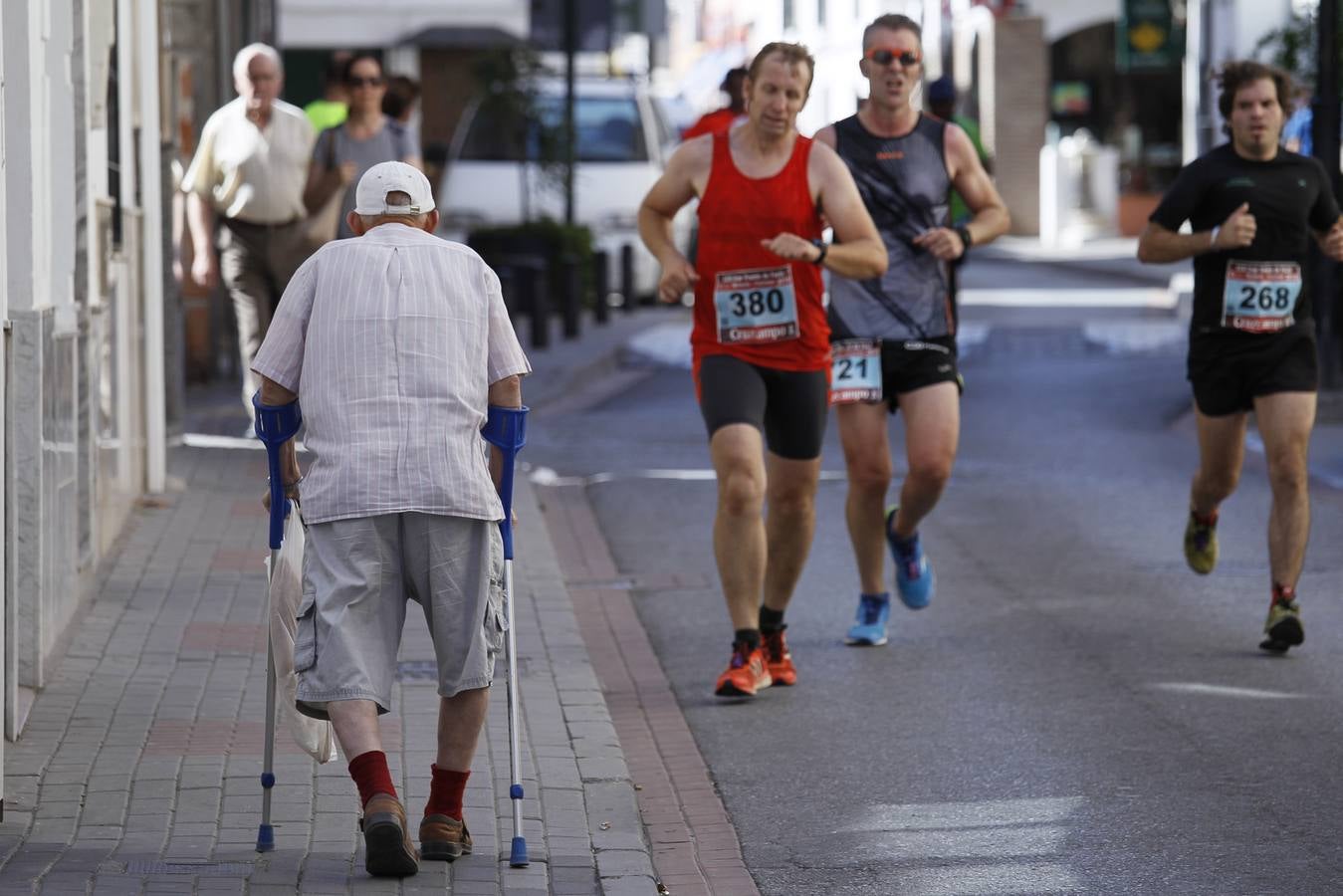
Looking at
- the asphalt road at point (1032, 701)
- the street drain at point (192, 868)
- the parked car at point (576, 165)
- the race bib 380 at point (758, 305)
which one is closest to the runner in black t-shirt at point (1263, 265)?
the asphalt road at point (1032, 701)

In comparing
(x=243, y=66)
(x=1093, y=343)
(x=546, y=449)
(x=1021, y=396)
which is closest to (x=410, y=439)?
(x=243, y=66)

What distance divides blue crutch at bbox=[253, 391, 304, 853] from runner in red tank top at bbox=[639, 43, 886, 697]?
76.5 inches

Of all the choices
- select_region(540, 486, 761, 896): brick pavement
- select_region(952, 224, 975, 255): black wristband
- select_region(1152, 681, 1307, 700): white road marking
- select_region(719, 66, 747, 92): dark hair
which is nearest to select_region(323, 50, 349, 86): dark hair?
select_region(719, 66, 747, 92): dark hair

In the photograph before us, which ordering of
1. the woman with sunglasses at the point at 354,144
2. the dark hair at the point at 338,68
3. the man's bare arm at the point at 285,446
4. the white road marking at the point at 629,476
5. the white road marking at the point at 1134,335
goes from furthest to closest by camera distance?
the white road marking at the point at 1134,335, the white road marking at the point at 629,476, the dark hair at the point at 338,68, the woman with sunglasses at the point at 354,144, the man's bare arm at the point at 285,446

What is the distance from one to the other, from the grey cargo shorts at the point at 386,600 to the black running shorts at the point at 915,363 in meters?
2.85

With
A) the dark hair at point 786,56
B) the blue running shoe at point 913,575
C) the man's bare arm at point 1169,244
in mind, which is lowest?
the blue running shoe at point 913,575

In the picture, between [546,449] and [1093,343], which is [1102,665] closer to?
[546,449]

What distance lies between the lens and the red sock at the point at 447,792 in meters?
5.74

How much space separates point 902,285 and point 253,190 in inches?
201

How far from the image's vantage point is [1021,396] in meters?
16.9

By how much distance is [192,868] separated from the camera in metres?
5.59

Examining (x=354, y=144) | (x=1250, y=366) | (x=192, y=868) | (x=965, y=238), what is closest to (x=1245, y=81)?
(x=1250, y=366)

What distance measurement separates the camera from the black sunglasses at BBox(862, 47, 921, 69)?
8156 mm

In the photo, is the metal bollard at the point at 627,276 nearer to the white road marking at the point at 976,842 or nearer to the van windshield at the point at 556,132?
the van windshield at the point at 556,132
